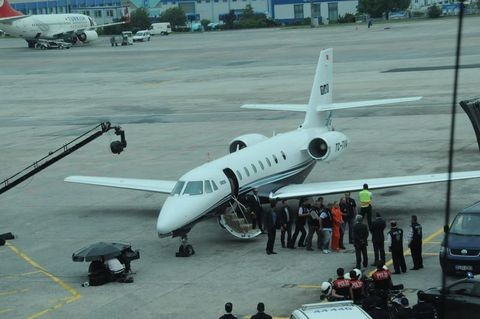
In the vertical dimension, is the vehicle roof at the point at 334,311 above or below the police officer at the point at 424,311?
above

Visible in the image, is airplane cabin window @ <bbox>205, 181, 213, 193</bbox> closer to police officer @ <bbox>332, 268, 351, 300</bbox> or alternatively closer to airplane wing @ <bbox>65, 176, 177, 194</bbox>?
airplane wing @ <bbox>65, 176, 177, 194</bbox>

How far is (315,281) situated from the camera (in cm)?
2156

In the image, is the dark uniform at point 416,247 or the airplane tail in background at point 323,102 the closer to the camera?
the dark uniform at point 416,247

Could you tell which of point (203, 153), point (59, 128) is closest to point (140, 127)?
point (59, 128)

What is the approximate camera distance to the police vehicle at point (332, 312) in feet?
50.3

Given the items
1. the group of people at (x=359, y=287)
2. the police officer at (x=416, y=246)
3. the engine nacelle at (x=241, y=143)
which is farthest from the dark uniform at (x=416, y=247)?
the engine nacelle at (x=241, y=143)

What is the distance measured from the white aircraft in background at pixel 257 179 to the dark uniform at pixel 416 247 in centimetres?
504

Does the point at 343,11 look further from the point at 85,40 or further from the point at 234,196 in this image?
the point at 234,196

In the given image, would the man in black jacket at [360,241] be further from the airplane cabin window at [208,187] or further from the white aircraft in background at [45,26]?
the white aircraft in background at [45,26]

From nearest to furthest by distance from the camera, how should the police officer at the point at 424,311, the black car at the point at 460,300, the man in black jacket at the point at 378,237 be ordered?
the police officer at the point at 424,311
the black car at the point at 460,300
the man in black jacket at the point at 378,237

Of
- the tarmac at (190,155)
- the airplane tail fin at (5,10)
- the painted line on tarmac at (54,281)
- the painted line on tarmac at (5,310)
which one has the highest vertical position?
the airplane tail fin at (5,10)

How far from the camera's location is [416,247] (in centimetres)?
2202

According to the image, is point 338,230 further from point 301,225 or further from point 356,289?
point 356,289

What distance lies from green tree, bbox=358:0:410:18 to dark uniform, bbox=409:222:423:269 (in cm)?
14138
